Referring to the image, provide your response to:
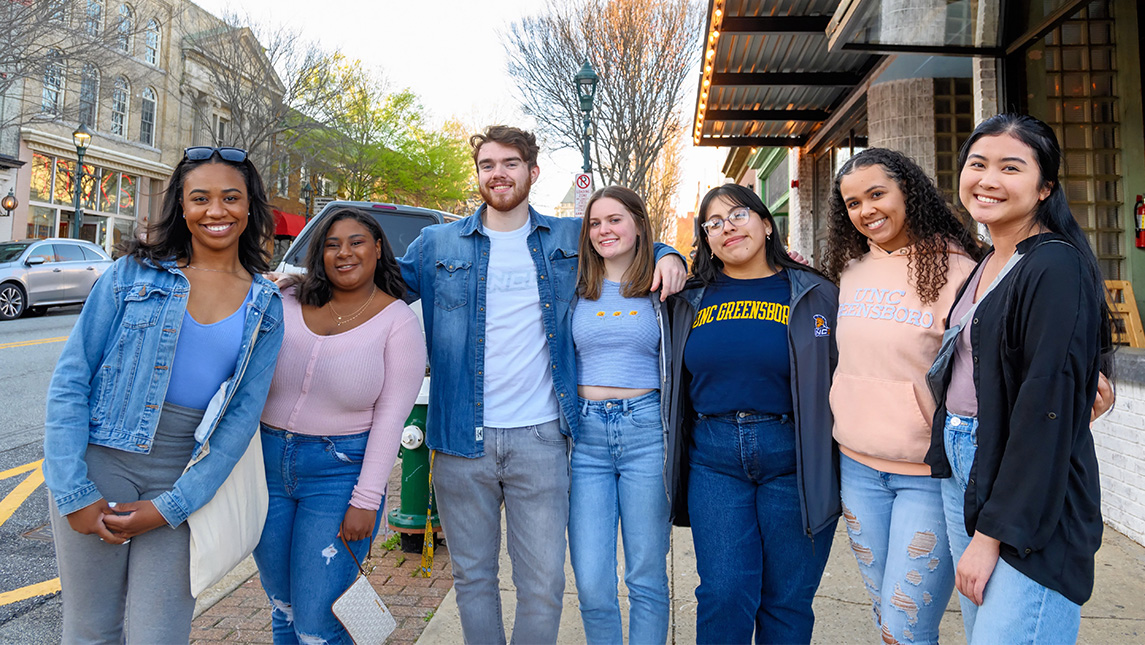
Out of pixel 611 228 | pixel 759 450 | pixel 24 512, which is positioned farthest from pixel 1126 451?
pixel 24 512

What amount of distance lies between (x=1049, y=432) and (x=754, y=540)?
122cm

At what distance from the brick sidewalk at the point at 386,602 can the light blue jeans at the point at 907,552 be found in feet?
7.26

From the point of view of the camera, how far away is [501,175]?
290cm

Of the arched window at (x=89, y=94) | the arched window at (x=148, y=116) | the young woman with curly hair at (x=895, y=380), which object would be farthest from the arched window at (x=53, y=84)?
the young woman with curly hair at (x=895, y=380)

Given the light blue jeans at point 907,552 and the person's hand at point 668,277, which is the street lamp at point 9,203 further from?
the light blue jeans at point 907,552

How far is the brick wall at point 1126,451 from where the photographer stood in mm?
4258

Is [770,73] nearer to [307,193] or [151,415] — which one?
[151,415]

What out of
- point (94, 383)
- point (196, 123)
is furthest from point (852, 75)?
point (196, 123)

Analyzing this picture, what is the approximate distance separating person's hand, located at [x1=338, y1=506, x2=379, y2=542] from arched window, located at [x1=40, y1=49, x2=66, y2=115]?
1779 cm

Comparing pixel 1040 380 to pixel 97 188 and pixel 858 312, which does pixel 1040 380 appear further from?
pixel 97 188

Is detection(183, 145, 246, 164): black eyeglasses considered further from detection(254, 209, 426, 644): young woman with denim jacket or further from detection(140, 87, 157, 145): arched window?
detection(140, 87, 157, 145): arched window

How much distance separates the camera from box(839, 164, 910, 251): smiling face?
2443mm

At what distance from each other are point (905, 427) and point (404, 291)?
6.54 ft

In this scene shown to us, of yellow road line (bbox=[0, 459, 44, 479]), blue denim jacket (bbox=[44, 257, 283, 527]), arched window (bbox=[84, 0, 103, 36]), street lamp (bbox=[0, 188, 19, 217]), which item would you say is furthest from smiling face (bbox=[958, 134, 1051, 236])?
street lamp (bbox=[0, 188, 19, 217])
